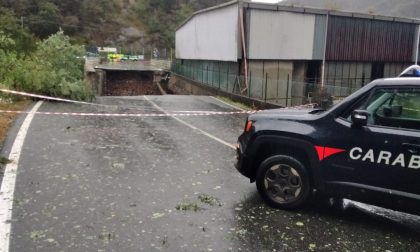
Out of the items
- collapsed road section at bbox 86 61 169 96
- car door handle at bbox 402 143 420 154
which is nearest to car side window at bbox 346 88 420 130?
car door handle at bbox 402 143 420 154

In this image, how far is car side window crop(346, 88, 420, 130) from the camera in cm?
437

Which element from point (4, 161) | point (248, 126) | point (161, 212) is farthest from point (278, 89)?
point (161, 212)

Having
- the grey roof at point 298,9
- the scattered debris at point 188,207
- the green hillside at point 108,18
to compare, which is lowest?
the scattered debris at point 188,207

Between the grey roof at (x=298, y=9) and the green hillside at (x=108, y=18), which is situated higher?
the green hillside at (x=108, y=18)

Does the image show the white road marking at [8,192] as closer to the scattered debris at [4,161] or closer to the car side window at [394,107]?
the scattered debris at [4,161]

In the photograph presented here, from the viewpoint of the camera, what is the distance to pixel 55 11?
83.3 meters

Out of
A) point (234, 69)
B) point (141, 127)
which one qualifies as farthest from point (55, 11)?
point (141, 127)

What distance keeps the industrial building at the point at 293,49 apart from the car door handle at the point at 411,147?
14.3 m

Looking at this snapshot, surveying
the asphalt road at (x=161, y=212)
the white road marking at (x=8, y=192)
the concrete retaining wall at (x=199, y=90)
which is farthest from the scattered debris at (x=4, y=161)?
the concrete retaining wall at (x=199, y=90)

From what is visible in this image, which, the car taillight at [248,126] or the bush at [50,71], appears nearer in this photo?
the car taillight at [248,126]

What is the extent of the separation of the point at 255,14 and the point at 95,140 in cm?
1753

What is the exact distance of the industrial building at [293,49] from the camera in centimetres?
2323

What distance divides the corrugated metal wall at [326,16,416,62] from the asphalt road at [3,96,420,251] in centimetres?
2281

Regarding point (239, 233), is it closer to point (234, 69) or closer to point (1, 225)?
point (1, 225)
